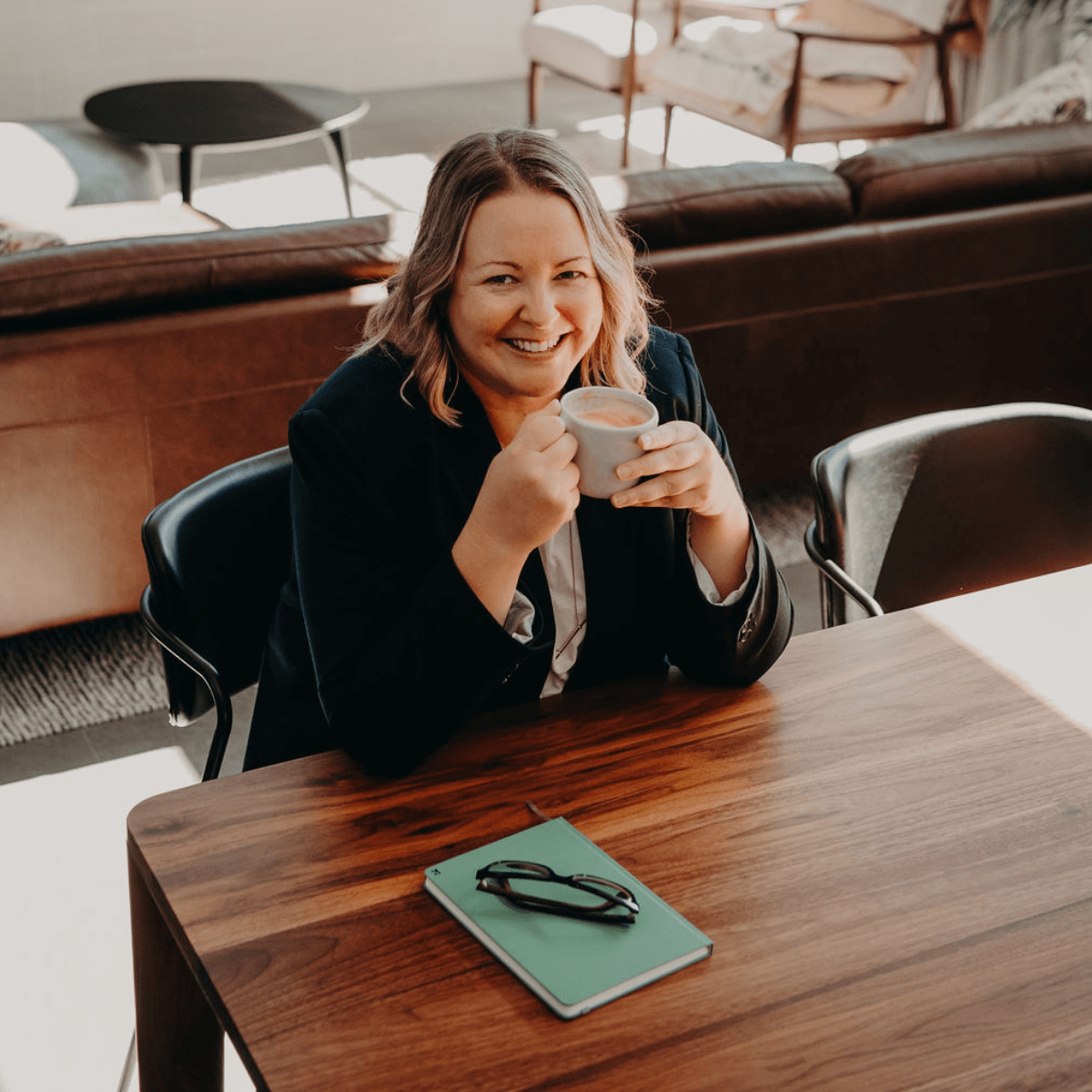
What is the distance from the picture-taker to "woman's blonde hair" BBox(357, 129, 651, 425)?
4.07ft

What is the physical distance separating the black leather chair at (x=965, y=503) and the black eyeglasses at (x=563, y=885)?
77 cm

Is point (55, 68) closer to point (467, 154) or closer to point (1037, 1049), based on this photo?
point (467, 154)

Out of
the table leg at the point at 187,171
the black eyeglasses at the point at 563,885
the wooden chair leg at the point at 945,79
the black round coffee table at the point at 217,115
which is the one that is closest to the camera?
the black eyeglasses at the point at 563,885

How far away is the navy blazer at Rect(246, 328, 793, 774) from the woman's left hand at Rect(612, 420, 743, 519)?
142 mm

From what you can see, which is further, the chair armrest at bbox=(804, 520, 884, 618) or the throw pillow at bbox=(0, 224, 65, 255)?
the throw pillow at bbox=(0, 224, 65, 255)

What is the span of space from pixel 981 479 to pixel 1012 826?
764mm

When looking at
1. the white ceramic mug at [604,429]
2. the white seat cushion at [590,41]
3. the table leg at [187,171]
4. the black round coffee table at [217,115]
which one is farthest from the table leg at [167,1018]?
the white seat cushion at [590,41]

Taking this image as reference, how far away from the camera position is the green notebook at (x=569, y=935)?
914 mm

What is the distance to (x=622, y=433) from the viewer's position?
104cm

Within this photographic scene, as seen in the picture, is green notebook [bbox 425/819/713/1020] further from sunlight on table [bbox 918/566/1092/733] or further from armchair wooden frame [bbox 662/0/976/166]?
armchair wooden frame [bbox 662/0/976/166]

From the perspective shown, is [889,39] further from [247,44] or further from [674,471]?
[674,471]

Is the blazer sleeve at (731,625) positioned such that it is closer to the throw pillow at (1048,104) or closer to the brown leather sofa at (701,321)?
the brown leather sofa at (701,321)

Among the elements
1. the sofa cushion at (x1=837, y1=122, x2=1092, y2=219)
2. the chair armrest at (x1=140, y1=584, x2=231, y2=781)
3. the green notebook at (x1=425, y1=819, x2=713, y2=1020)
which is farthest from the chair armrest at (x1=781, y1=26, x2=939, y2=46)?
the green notebook at (x1=425, y1=819, x2=713, y2=1020)

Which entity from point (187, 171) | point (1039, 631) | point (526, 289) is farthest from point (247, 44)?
point (1039, 631)
